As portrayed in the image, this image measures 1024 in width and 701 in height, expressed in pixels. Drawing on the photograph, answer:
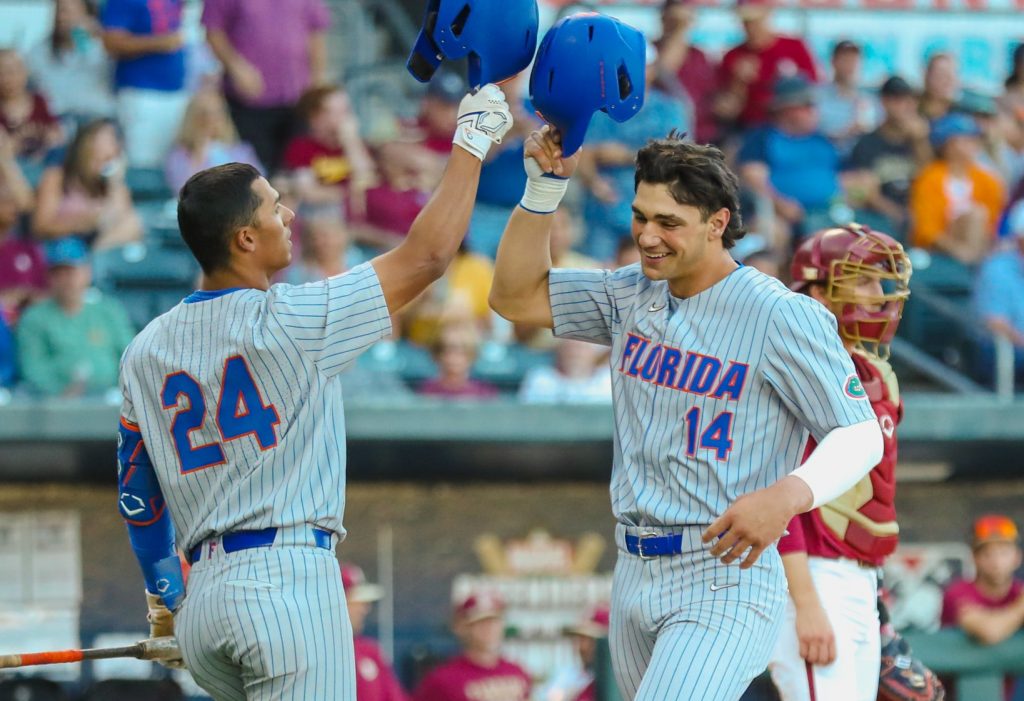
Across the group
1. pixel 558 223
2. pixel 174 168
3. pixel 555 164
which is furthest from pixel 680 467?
pixel 174 168

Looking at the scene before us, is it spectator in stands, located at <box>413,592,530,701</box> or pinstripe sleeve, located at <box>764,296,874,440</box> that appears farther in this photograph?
spectator in stands, located at <box>413,592,530,701</box>

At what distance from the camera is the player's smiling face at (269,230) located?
3.57 metres

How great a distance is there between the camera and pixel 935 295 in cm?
839

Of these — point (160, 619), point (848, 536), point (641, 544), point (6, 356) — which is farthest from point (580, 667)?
point (641, 544)

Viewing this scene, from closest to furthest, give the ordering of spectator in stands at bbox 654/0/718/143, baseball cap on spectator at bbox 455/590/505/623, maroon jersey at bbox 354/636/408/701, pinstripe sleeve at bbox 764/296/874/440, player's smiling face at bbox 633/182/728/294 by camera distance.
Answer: pinstripe sleeve at bbox 764/296/874/440 < player's smiling face at bbox 633/182/728/294 < maroon jersey at bbox 354/636/408/701 < baseball cap on spectator at bbox 455/590/505/623 < spectator in stands at bbox 654/0/718/143

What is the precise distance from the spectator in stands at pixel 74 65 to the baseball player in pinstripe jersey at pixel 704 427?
5.11m

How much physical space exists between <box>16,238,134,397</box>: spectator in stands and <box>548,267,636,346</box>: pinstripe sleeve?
3653 mm

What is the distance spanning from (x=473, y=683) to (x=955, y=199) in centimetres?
389

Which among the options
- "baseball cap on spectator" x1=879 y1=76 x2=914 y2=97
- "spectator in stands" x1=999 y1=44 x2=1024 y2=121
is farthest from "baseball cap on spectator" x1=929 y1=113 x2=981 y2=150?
"spectator in stands" x1=999 y1=44 x2=1024 y2=121

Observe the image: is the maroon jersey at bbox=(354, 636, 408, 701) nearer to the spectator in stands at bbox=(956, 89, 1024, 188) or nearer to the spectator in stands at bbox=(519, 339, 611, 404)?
the spectator in stands at bbox=(519, 339, 611, 404)

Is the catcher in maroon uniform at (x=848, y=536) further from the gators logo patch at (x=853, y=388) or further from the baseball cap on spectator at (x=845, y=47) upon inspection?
the baseball cap on spectator at (x=845, y=47)

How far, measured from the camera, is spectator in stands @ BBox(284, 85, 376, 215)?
26.3 ft

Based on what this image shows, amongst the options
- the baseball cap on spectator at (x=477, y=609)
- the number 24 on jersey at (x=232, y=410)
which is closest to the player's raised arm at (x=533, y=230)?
the number 24 on jersey at (x=232, y=410)

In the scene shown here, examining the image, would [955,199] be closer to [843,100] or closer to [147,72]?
[843,100]
